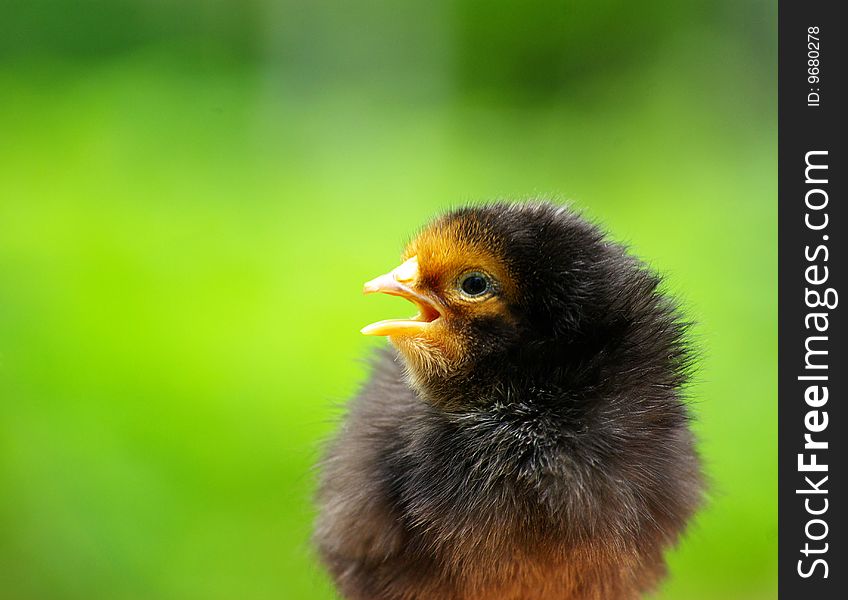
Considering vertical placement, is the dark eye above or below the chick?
above

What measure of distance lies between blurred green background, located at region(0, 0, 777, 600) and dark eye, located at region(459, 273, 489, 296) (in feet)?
3.54

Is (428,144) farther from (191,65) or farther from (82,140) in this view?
(82,140)

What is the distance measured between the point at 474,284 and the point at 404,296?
3.4 inches

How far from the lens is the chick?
3.80ft

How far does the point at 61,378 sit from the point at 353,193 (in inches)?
34.5

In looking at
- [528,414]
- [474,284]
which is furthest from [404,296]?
[528,414]

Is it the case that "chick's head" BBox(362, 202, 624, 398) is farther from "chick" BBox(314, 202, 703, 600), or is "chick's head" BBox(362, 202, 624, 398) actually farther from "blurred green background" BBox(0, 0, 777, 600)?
"blurred green background" BBox(0, 0, 777, 600)

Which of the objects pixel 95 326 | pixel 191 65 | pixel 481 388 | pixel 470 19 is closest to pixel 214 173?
pixel 191 65

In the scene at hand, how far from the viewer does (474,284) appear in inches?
46.8

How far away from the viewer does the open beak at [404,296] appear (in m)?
1.19

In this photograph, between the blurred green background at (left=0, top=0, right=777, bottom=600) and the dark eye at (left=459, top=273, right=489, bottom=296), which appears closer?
the dark eye at (left=459, top=273, right=489, bottom=296)

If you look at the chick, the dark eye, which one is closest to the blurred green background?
the chick

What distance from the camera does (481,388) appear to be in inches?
47.3

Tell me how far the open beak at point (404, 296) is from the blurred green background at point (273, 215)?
103cm
